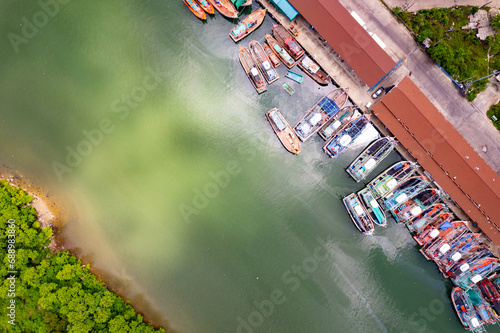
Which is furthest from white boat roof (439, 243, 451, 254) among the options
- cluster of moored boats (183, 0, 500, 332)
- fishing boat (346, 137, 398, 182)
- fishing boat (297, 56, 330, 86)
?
fishing boat (297, 56, 330, 86)

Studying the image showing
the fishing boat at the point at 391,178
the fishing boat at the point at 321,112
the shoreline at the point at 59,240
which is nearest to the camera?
the fishing boat at the point at 391,178

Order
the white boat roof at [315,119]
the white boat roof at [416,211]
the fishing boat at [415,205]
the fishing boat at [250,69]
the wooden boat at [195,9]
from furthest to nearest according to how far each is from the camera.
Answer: the wooden boat at [195,9]
the fishing boat at [250,69]
the white boat roof at [315,119]
the fishing boat at [415,205]
the white boat roof at [416,211]

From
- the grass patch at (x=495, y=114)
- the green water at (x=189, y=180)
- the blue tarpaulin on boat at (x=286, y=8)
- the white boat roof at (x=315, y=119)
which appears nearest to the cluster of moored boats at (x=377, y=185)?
A: the white boat roof at (x=315, y=119)

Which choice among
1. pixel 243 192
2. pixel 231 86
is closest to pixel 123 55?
pixel 231 86

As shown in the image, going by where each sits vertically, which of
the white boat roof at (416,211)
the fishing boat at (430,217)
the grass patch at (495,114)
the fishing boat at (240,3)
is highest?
the fishing boat at (240,3)

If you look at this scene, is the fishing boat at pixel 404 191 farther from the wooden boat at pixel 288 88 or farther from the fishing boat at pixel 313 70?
the wooden boat at pixel 288 88

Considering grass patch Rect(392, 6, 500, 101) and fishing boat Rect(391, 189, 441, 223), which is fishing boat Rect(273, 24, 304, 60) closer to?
grass patch Rect(392, 6, 500, 101)

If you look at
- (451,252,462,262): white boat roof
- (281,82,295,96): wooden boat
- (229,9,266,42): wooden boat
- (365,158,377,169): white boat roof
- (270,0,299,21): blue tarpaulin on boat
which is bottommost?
(451,252,462,262): white boat roof
